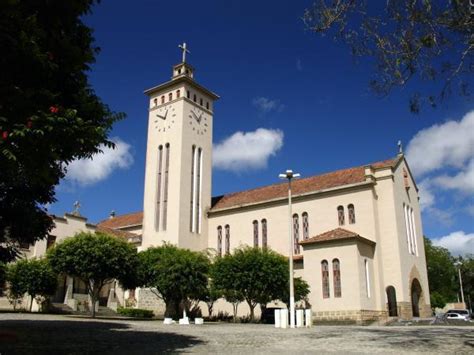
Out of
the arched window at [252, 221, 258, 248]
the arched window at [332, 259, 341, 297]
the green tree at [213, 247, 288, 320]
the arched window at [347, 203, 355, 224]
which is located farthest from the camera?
the arched window at [252, 221, 258, 248]

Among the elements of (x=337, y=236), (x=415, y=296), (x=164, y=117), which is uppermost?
(x=164, y=117)

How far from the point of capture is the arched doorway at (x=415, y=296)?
3769 cm

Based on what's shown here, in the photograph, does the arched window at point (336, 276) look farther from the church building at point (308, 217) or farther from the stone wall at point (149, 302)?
the stone wall at point (149, 302)

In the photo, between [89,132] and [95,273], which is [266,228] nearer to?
[95,273]

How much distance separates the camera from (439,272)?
69250 millimetres

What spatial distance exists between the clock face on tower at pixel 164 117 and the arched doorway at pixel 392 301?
25.6m

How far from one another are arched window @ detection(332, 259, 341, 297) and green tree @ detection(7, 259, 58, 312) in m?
21.1

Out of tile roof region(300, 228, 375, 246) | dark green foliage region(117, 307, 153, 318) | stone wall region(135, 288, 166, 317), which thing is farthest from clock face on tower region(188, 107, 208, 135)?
dark green foliage region(117, 307, 153, 318)

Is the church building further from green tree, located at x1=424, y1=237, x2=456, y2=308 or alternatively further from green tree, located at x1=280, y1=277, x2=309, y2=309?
green tree, located at x1=424, y1=237, x2=456, y2=308

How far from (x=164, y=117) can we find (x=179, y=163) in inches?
230

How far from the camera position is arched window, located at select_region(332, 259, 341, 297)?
3369 centimetres

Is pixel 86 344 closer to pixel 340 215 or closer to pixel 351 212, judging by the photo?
pixel 351 212

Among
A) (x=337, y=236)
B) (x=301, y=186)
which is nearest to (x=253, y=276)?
(x=337, y=236)

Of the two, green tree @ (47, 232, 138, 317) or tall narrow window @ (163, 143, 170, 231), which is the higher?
tall narrow window @ (163, 143, 170, 231)
